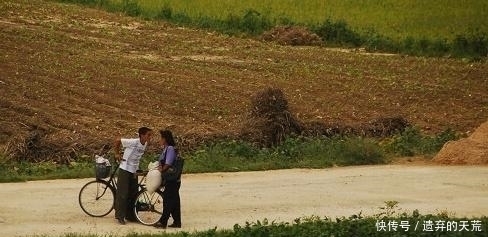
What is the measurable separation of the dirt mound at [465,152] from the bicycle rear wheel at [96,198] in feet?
24.8

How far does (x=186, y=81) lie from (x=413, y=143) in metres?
7.04

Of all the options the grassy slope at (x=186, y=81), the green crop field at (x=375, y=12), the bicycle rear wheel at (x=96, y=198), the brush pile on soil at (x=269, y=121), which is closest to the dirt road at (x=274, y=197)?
the bicycle rear wheel at (x=96, y=198)

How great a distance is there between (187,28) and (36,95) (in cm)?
1458

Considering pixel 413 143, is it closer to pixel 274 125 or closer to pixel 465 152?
pixel 465 152

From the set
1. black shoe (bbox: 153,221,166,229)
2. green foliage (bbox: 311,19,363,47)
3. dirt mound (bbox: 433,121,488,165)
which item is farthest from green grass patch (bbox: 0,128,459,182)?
green foliage (bbox: 311,19,363,47)

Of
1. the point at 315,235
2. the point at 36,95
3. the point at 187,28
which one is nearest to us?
the point at 315,235

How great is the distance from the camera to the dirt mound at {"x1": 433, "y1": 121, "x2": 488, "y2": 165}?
20609mm

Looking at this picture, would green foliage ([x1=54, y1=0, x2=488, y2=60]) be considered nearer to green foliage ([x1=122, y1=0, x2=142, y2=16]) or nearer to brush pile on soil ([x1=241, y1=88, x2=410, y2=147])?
green foliage ([x1=122, y1=0, x2=142, y2=16])

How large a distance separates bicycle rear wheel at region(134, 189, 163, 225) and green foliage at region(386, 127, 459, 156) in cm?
753

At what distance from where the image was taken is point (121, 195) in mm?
14867

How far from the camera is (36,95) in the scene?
2364 centimetres

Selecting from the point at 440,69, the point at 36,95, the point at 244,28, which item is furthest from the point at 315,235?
the point at 244,28

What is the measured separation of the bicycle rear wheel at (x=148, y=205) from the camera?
1501 cm

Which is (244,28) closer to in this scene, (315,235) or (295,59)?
(295,59)
